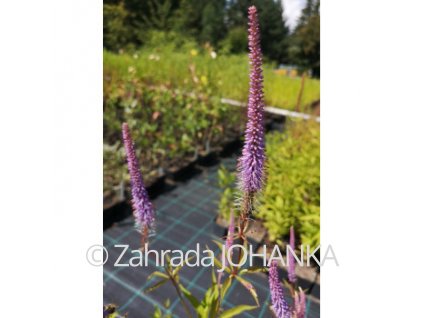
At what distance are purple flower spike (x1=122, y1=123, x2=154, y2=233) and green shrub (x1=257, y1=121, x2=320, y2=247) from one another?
0.85 m

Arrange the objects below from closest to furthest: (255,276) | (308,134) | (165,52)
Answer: (255,276) < (308,134) < (165,52)

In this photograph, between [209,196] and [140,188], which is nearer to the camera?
[140,188]

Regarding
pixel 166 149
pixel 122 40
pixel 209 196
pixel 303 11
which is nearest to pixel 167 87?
pixel 166 149

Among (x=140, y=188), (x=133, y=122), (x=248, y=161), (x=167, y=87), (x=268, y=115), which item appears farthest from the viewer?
(x=268, y=115)

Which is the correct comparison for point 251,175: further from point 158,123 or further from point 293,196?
point 158,123

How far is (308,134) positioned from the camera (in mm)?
2637

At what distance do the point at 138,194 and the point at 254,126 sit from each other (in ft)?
1.33

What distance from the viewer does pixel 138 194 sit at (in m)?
0.93

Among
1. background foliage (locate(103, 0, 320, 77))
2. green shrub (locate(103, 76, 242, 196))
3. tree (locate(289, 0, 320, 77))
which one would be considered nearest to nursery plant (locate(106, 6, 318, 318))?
tree (locate(289, 0, 320, 77))

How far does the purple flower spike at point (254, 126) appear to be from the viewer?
24.0 inches

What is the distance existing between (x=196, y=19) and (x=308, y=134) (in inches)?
169

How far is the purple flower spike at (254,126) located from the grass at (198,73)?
269 centimetres

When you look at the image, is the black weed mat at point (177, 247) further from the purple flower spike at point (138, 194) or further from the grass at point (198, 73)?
the grass at point (198, 73)

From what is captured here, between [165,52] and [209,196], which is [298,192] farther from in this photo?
[165,52]
